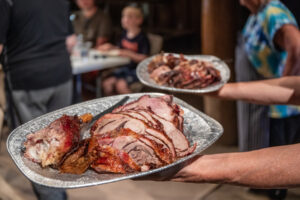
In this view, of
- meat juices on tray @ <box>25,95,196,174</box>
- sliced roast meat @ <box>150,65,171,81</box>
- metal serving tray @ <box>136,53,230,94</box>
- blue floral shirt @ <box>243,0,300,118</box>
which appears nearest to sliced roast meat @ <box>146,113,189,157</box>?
meat juices on tray @ <box>25,95,196,174</box>

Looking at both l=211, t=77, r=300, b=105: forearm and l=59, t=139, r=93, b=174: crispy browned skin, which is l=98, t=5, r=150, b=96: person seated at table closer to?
l=211, t=77, r=300, b=105: forearm

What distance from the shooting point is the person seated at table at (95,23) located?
3857 millimetres

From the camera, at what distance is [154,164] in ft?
2.59

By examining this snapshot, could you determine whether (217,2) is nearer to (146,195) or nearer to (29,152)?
(146,195)

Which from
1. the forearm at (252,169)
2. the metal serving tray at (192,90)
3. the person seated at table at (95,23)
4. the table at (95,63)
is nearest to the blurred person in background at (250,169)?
the forearm at (252,169)

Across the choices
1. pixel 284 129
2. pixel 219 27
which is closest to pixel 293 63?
pixel 284 129

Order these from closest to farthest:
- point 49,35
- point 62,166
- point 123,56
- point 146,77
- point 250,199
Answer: point 62,166 < point 146,77 < point 49,35 < point 250,199 < point 123,56

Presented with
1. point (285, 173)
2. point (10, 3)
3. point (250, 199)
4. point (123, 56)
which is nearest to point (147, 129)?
point (285, 173)

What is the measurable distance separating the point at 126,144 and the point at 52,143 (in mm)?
184

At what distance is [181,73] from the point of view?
137 centimetres

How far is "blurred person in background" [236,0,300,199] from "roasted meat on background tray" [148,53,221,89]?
521 millimetres

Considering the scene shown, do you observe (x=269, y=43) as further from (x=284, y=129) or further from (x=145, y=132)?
(x=145, y=132)

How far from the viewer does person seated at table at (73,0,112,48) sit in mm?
3857

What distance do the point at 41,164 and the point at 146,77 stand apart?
74 cm
